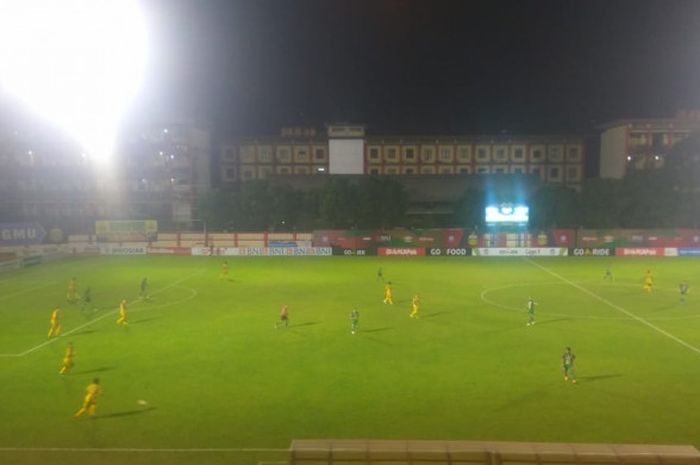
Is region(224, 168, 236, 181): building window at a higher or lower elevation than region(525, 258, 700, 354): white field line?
higher

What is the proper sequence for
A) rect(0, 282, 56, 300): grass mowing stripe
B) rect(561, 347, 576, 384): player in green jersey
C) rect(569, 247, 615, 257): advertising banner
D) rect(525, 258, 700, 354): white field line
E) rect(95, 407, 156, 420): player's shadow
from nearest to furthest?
rect(95, 407, 156, 420): player's shadow < rect(561, 347, 576, 384): player in green jersey < rect(525, 258, 700, 354): white field line < rect(0, 282, 56, 300): grass mowing stripe < rect(569, 247, 615, 257): advertising banner

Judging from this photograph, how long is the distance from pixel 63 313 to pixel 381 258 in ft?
115

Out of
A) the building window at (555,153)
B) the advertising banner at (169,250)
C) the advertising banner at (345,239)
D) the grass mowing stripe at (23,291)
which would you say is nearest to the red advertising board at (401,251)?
the advertising banner at (345,239)

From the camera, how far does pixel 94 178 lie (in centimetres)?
8619

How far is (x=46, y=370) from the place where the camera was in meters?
23.1

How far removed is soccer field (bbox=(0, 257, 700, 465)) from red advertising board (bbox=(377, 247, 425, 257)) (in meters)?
21.3

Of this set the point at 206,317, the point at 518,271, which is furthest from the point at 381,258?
the point at 206,317

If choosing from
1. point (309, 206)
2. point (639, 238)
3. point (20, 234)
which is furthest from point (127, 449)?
point (309, 206)

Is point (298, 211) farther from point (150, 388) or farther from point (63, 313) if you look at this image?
point (150, 388)

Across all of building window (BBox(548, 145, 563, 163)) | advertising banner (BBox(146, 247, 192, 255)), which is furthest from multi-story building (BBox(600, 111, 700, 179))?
advertising banner (BBox(146, 247, 192, 255))

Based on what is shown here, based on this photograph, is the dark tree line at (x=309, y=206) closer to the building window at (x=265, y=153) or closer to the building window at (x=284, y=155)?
the building window at (x=284, y=155)

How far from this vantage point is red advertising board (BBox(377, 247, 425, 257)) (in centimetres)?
6575

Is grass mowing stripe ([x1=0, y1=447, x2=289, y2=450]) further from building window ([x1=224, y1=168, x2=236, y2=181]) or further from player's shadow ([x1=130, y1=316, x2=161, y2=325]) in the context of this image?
building window ([x1=224, y1=168, x2=236, y2=181])

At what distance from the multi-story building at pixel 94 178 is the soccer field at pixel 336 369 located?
42.2 m
